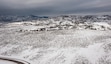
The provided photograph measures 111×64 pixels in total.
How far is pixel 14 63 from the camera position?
2605cm

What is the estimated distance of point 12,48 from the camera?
3819cm

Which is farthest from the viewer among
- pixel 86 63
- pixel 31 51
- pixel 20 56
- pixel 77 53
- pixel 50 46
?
pixel 50 46

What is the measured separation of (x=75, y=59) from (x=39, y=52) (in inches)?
425

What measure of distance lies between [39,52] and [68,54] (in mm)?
8251

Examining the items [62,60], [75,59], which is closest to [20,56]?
[62,60]

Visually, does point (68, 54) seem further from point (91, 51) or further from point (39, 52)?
point (39, 52)

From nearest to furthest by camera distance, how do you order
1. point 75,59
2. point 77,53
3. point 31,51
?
point 75,59 → point 77,53 → point 31,51

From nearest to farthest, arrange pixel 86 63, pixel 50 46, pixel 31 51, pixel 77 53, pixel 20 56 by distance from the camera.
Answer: pixel 86 63 → pixel 77 53 → pixel 20 56 → pixel 31 51 → pixel 50 46

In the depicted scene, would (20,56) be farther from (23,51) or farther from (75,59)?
(75,59)

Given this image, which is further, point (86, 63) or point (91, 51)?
point (91, 51)

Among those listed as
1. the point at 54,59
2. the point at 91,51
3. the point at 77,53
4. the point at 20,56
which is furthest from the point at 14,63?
the point at 91,51

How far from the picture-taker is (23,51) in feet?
116

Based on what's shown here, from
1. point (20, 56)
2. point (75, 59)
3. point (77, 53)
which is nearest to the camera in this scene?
point (75, 59)

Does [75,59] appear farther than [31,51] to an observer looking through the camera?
No
